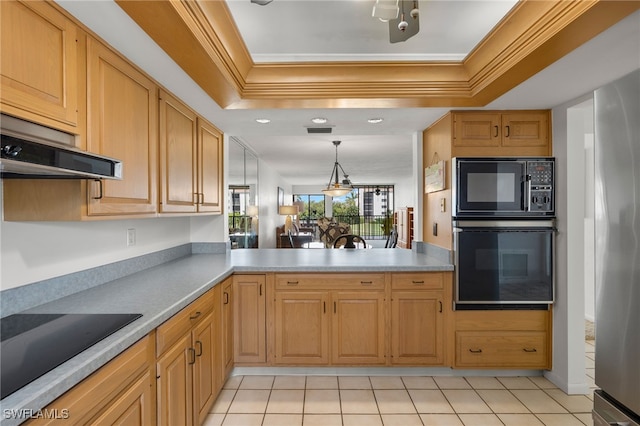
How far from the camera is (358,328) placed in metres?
2.58

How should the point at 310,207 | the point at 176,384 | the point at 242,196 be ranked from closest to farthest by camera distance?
1. the point at 176,384
2. the point at 242,196
3. the point at 310,207

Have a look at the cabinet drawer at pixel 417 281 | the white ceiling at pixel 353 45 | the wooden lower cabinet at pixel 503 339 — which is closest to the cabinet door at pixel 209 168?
the white ceiling at pixel 353 45

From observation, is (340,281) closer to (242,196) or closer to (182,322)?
(182,322)

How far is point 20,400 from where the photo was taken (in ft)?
2.59

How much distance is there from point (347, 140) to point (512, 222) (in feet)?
9.19

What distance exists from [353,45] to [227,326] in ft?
6.99

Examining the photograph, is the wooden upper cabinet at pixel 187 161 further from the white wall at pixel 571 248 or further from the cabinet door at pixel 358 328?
the white wall at pixel 571 248

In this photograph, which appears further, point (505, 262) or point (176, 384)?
point (505, 262)

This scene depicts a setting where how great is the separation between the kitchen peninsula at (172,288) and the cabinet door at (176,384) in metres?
0.08

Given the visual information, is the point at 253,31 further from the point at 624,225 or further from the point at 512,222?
the point at 512,222

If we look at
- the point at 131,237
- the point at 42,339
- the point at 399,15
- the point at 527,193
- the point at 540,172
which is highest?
the point at 399,15

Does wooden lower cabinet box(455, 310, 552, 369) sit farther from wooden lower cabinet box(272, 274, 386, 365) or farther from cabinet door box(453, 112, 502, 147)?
cabinet door box(453, 112, 502, 147)

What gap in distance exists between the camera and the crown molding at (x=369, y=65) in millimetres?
1330

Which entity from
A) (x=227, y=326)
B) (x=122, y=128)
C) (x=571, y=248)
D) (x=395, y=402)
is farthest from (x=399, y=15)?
(x=395, y=402)
